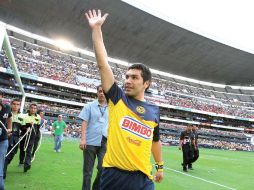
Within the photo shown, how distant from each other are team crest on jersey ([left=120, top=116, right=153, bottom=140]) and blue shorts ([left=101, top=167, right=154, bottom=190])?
1.23 feet

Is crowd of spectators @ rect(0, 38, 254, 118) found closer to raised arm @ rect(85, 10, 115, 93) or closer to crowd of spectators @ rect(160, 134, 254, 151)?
crowd of spectators @ rect(160, 134, 254, 151)

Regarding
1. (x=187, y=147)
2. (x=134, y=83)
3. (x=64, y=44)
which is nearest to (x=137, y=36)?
(x=64, y=44)

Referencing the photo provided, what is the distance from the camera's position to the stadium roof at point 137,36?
47781 mm

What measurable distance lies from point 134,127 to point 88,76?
55.7 metres

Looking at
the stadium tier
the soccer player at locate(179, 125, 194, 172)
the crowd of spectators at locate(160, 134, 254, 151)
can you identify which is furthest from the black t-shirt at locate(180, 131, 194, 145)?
the crowd of spectators at locate(160, 134, 254, 151)

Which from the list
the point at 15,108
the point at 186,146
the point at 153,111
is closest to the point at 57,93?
the point at 186,146

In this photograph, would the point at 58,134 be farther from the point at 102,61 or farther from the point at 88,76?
the point at 88,76

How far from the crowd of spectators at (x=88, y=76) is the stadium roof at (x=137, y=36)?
11.4 feet

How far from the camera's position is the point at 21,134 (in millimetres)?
9008

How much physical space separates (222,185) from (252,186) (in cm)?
141

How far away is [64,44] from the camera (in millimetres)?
59312

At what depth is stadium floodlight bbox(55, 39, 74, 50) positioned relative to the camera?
191 ft

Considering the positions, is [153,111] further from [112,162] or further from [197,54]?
[197,54]

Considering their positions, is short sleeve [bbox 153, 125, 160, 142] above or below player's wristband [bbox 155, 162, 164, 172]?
above
